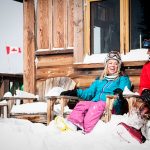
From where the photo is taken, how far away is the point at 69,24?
7.84 m

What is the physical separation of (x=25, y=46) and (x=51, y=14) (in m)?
0.92

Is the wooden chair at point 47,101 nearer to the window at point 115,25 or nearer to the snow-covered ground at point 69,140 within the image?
the window at point 115,25

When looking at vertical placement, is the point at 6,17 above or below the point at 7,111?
above

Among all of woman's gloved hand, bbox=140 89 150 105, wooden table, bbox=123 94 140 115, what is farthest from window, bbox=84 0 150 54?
wooden table, bbox=123 94 140 115

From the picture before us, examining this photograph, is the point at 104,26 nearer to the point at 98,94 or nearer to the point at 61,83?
the point at 61,83

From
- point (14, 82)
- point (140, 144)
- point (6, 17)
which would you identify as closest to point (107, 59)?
point (140, 144)

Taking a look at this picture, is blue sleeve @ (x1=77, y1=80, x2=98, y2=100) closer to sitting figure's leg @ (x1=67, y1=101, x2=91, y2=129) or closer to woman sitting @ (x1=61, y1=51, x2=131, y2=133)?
woman sitting @ (x1=61, y1=51, x2=131, y2=133)

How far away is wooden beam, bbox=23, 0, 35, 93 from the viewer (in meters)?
8.27

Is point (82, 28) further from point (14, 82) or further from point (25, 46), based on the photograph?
point (14, 82)

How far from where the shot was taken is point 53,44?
8.03 m

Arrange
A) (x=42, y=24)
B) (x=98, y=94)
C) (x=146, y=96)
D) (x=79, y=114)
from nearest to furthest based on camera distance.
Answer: (x=146, y=96) → (x=79, y=114) → (x=98, y=94) → (x=42, y=24)

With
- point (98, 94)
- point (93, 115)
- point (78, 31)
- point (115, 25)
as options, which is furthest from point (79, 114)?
point (78, 31)

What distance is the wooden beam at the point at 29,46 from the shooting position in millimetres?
8273

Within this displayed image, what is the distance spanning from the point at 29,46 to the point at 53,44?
0.63 m
